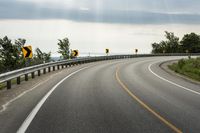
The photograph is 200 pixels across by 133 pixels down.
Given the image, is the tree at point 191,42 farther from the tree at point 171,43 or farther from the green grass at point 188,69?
the green grass at point 188,69

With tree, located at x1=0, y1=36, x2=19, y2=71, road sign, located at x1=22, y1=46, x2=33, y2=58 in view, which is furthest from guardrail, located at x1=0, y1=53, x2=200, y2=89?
tree, located at x1=0, y1=36, x2=19, y2=71

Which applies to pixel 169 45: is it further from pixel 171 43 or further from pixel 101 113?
pixel 101 113

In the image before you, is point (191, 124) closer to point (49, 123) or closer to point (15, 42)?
point (49, 123)

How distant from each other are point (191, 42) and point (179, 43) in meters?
12.6

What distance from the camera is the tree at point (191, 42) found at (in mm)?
137000

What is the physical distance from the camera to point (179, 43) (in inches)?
6088

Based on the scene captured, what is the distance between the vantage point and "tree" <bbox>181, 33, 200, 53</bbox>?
449 feet

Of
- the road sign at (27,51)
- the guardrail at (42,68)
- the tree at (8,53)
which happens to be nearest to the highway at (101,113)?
the guardrail at (42,68)

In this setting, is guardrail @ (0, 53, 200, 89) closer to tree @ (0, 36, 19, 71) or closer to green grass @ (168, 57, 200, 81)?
green grass @ (168, 57, 200, 81)

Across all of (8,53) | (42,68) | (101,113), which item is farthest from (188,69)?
(8,53)

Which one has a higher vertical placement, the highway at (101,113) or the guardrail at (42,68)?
the guardrail at (42,68)

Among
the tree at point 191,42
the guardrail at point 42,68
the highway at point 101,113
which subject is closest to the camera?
the highway at point 101,113

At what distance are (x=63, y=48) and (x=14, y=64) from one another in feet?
128

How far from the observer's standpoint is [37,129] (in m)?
7.86
